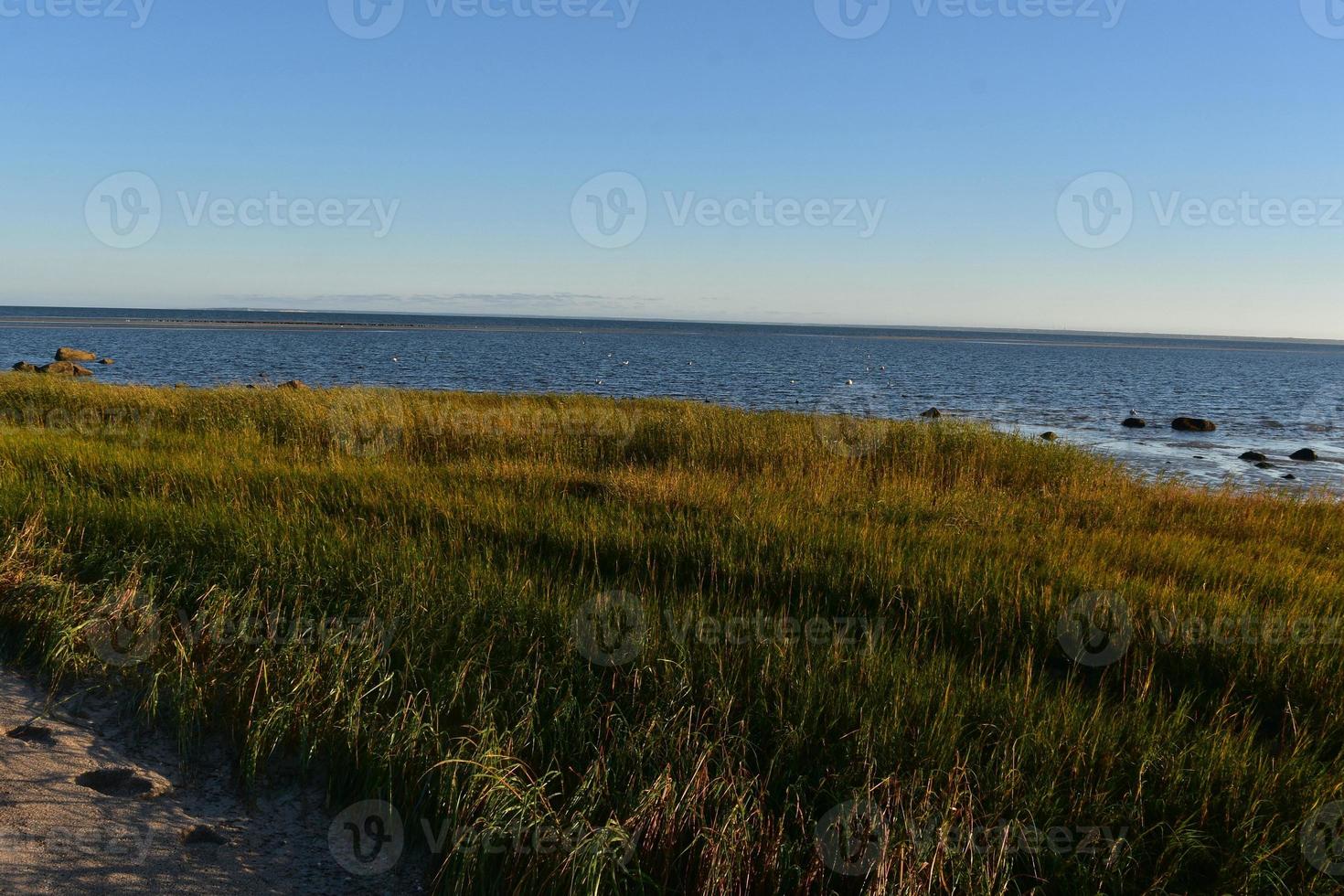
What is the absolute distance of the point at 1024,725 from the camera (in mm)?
4129

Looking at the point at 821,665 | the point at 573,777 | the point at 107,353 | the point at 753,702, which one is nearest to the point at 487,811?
the point at 573,777

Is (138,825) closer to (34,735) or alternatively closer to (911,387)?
(34,735)

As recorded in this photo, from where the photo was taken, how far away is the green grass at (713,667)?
357 cm

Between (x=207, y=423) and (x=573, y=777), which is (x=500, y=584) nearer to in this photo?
(x=573, y=777)

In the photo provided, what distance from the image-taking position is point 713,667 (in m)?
4.78

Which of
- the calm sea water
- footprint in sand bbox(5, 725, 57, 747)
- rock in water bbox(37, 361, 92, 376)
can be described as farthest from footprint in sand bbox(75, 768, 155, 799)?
rock in water bbox(37, 361, 92, 376)

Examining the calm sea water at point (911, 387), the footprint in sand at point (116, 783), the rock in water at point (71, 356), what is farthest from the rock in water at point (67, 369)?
the footprint in sand at point (116, 783)

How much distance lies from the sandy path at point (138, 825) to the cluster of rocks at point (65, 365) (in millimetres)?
32314

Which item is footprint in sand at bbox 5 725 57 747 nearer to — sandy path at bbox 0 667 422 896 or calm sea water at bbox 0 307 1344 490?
sandy path at bbox 0 667 422 896

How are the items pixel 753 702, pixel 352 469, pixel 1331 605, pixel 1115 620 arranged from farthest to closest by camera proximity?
pixel 352 469
pixel 1331 605
pixel 1115 620
pixel 753 702

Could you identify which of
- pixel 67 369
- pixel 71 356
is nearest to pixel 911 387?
pixel 67 369

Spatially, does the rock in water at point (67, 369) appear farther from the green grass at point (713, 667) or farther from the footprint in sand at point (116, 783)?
the footprint in sand at point (116, 783)

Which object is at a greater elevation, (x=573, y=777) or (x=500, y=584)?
(x=500, y=584)

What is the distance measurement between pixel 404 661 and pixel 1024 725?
367cm
